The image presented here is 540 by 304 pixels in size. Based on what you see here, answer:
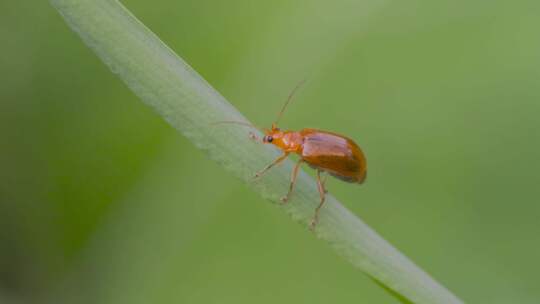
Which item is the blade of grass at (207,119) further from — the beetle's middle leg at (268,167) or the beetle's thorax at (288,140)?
the beetle's thorax at (288,140)

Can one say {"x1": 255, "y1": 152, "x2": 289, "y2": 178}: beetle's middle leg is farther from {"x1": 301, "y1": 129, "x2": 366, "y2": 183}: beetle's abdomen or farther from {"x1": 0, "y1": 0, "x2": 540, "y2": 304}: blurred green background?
{"x1": 0, "y1": 0, "x2": 540, "y2": 304}: blurred green background

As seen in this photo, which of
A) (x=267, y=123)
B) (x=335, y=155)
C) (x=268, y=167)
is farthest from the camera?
(x=267, y=123)

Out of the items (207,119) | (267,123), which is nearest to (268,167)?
(207,119)

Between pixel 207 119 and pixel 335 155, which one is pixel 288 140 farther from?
pixel 207 119

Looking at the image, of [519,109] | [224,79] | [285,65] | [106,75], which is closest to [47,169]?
[106,75]

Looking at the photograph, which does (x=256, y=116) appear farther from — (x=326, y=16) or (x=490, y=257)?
(x=490, y=257)

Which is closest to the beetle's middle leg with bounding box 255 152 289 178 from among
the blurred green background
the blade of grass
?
the blade of grass
